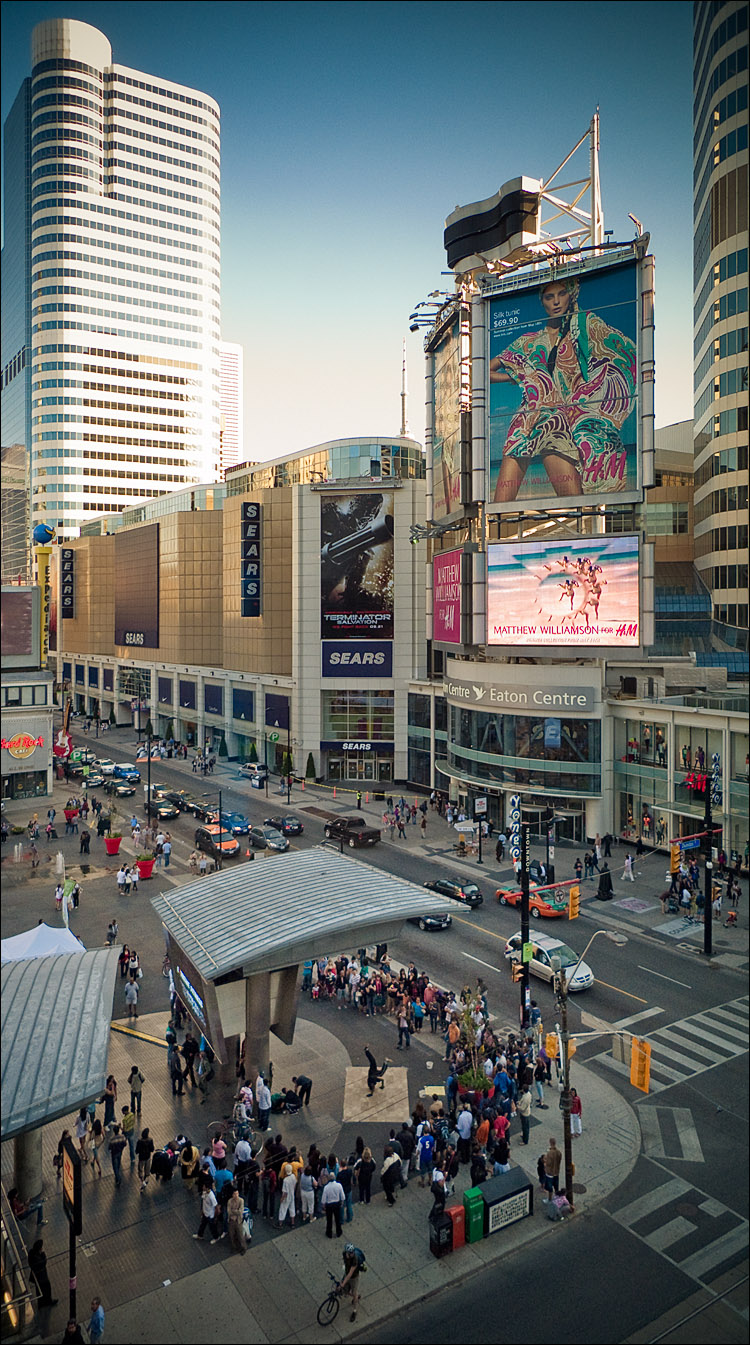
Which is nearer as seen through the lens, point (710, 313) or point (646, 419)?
point (646, 419)

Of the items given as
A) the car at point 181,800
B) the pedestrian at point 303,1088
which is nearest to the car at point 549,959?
the pedestrian at point 303,1088

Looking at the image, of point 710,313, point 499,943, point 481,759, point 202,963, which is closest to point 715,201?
point 710,313

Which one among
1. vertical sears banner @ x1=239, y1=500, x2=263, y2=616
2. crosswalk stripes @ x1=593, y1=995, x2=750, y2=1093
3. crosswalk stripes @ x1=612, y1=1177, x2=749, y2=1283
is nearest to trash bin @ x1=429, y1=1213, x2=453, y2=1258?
crosswalk stripes @ x1=612, y1=1177, x2=749, y2=1283

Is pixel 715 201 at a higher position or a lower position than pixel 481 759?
higher

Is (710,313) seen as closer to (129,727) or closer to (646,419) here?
(646,419)

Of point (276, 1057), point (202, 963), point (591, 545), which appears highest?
point (591, 545)

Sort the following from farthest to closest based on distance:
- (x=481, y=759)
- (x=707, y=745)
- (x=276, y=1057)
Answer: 1. (x=481, y=759)
2. (x=707, y=745)
3. (x=276, y=1057)

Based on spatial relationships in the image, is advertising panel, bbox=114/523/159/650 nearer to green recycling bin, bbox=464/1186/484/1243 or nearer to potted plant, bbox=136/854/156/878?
potted plant, bbox=136/854/156/878

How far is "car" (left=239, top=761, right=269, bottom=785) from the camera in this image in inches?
2739

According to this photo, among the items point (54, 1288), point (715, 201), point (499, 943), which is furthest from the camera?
point (715, 201)

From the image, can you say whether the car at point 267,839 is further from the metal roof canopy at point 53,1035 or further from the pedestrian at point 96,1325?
the pedestrian at point 96,1325

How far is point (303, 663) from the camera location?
236 ft

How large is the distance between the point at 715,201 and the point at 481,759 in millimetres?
34125

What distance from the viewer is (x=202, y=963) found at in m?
21.3
